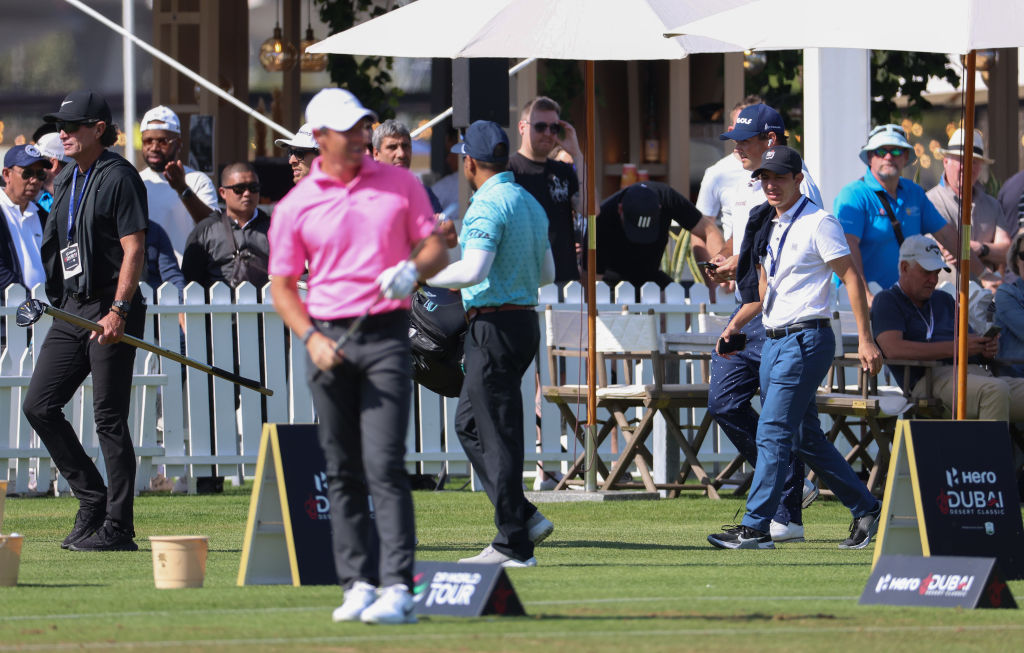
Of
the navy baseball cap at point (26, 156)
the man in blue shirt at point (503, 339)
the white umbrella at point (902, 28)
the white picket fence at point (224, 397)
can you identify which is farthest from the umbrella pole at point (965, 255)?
the navy baseball cap at point (26, 156)

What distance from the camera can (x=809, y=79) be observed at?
1395cm

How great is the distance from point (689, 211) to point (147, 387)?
3740 mm

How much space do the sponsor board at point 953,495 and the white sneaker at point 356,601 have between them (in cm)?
246

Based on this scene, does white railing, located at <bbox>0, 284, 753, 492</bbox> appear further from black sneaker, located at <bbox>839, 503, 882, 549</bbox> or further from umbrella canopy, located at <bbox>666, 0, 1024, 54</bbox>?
umbrella canopy, located at <bbox>666, 0, 1024, 54</bbox>

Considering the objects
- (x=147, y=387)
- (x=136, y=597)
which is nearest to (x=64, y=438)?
(x=136, y=597)

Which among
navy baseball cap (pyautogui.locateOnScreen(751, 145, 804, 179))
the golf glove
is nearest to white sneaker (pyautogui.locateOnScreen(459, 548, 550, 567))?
navy baseball cap (pyautogui.locateOnScreen(751, 145, 804, 179))

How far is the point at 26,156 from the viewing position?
12.2 m

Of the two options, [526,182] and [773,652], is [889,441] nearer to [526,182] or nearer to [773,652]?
[526,182]

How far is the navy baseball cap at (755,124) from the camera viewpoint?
9.95 m

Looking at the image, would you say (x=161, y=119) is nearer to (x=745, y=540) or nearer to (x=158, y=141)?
(x=158, y=141)

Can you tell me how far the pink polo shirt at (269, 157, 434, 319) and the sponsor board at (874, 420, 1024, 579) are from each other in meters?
2.51

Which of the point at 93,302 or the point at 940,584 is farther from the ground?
the point at 93,302

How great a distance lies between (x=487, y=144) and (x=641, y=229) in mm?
4329

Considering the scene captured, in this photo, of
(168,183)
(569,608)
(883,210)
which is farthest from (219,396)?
(569,608)
